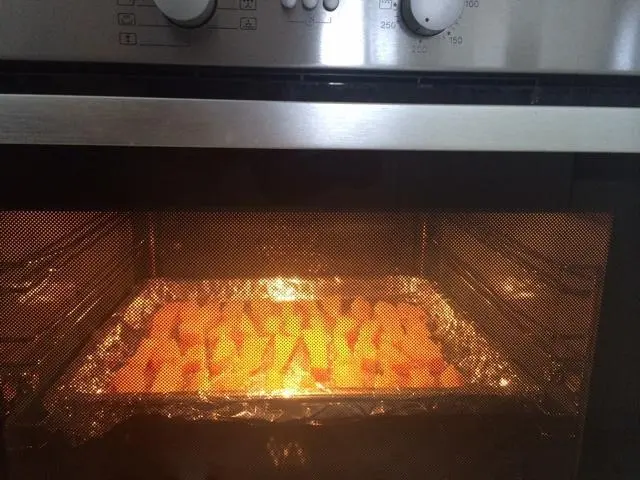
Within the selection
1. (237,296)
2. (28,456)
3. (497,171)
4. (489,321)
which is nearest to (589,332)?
(489,321)

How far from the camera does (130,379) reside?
61 cm

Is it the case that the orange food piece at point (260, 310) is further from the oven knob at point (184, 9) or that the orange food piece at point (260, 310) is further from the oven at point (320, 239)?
the oven knob at point (184, 9)

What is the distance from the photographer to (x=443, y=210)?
1.75ft

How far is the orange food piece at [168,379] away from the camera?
0.62 m

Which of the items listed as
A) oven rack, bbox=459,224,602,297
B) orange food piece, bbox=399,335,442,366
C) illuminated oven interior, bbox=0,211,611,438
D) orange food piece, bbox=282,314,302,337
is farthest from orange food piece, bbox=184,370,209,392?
oven rack, bbox=459,224,602,297

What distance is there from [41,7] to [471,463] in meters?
0.60

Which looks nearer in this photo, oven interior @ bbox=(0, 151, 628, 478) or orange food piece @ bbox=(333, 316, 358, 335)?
oven interior @ bbox=(0, 151, 628, 478)

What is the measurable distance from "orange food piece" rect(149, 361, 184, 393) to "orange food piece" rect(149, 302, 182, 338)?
3cm

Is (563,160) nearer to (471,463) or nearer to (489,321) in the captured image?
(489,321)

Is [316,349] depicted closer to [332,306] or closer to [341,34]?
[332,306]

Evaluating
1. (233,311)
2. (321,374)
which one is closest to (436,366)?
(321,374)

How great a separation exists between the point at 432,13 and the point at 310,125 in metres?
0.13

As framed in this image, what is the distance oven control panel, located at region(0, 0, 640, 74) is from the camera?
47 centimetres

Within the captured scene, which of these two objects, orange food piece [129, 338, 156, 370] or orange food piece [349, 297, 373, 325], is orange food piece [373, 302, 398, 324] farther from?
orange food piece [129, 338, 156, 370]
